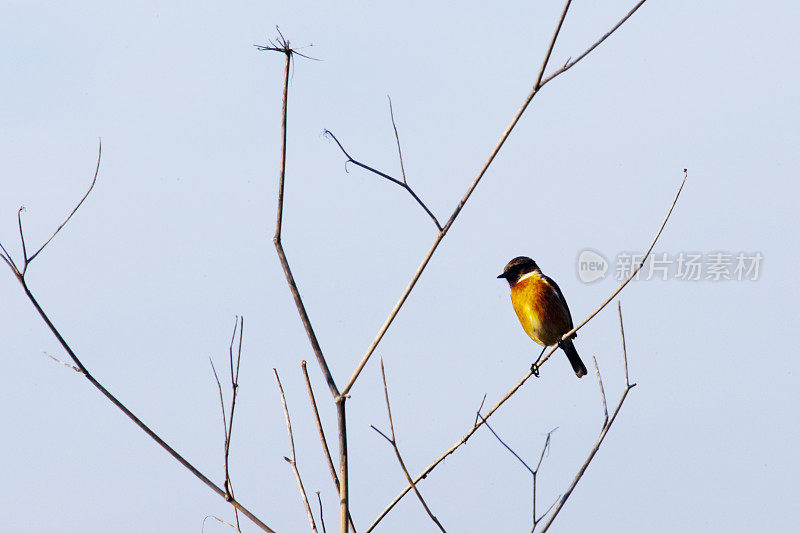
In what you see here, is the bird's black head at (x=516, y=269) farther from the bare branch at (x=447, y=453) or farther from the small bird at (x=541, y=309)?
the bare branch at (x=447, y=453)

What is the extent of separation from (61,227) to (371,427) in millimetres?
1347

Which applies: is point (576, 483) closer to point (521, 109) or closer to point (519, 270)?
point (521, 109)

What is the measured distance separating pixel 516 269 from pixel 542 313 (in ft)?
2.96

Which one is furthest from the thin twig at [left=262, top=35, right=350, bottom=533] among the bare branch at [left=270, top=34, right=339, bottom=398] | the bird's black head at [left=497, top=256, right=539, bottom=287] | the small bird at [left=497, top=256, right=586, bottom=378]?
the bird's black head at [left=497, top=256, right=539, bottom=287]

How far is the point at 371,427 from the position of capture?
3490 millimetres

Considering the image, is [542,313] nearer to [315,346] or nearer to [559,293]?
[559,293]

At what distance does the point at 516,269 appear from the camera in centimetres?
989

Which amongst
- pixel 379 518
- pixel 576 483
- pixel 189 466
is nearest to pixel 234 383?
pixel 189 466

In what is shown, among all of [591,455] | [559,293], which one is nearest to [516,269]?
[559,293]

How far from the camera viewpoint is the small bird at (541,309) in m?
9.12

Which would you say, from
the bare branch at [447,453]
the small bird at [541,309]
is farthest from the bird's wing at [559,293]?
the bare branch at [447,453]

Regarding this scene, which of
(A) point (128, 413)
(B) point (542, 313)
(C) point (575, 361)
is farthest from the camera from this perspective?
A: (C) point (575, 361)

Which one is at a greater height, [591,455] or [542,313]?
[542,313]

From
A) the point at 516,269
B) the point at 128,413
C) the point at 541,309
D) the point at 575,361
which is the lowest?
the point at 128,413
